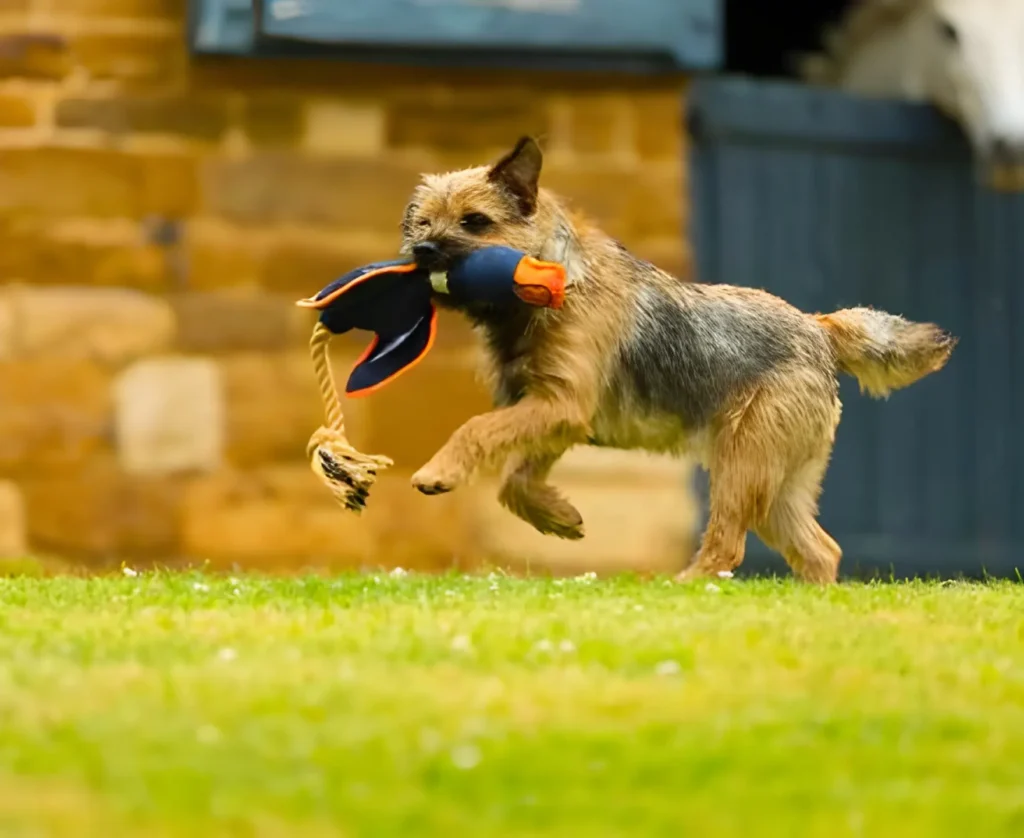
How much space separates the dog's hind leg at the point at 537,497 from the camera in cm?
683

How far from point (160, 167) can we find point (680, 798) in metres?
6.87

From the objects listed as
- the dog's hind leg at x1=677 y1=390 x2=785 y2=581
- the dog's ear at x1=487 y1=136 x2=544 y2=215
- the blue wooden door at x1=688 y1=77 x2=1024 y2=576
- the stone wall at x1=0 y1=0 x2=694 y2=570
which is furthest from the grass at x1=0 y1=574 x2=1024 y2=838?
the blue wooden door at x1=688 y1=77 x2=1024 y2=576

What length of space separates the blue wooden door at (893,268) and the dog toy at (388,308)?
15.1 ft

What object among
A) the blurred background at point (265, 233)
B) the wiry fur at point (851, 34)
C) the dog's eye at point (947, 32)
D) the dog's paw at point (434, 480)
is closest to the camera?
the dog's paw at point (434, 480)

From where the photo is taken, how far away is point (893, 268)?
442 inches

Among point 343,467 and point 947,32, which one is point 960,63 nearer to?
point 947,32

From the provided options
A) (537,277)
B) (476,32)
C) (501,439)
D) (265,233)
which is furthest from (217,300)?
(537,277)

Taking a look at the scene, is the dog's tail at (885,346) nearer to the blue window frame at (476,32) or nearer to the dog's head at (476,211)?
the dog's head at (476,211)

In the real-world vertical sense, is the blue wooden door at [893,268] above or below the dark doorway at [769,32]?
below

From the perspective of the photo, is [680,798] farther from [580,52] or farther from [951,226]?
[951,226]

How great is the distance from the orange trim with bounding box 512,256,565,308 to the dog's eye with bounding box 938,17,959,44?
5555 millimetres

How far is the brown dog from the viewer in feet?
21.1

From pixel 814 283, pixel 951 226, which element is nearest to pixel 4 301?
pixel 814 283

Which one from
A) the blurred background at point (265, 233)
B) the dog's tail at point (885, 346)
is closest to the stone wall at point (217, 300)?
the blurred background at point (265, 233)
